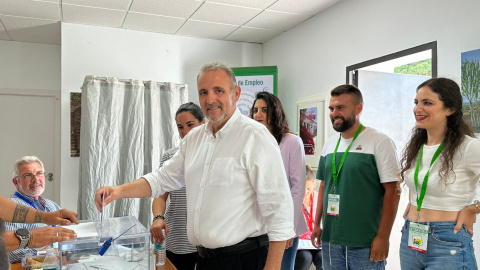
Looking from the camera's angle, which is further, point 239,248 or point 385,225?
point 385,225

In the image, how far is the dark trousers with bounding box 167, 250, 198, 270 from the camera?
2207 mm

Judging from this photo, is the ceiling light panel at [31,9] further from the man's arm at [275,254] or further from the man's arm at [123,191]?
the man's arm at [275,254]

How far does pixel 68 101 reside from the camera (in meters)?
4.30

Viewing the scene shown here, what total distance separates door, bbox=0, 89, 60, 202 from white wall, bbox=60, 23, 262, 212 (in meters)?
1.00

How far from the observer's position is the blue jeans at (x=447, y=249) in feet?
5.51

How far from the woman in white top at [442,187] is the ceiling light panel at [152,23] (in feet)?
9.76

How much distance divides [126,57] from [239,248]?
11.7 feet

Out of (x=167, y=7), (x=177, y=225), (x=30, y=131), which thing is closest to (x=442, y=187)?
(x=177, y=225)

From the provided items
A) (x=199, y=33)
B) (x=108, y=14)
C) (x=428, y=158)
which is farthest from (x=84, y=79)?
(x=428, y=158)

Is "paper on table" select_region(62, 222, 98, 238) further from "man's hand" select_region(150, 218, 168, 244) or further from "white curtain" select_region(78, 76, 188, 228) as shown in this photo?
"white curtain" select_region(78, 76, 188, 228)

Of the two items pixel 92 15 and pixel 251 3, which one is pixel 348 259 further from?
→ pixel 92 15

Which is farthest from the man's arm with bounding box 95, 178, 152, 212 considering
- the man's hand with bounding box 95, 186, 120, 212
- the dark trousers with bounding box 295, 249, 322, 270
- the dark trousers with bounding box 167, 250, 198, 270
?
the dark trousers with bounding box 295, 249, 322, 270

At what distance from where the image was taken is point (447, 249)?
1697 mm

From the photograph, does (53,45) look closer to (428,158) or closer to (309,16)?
(309,16)
